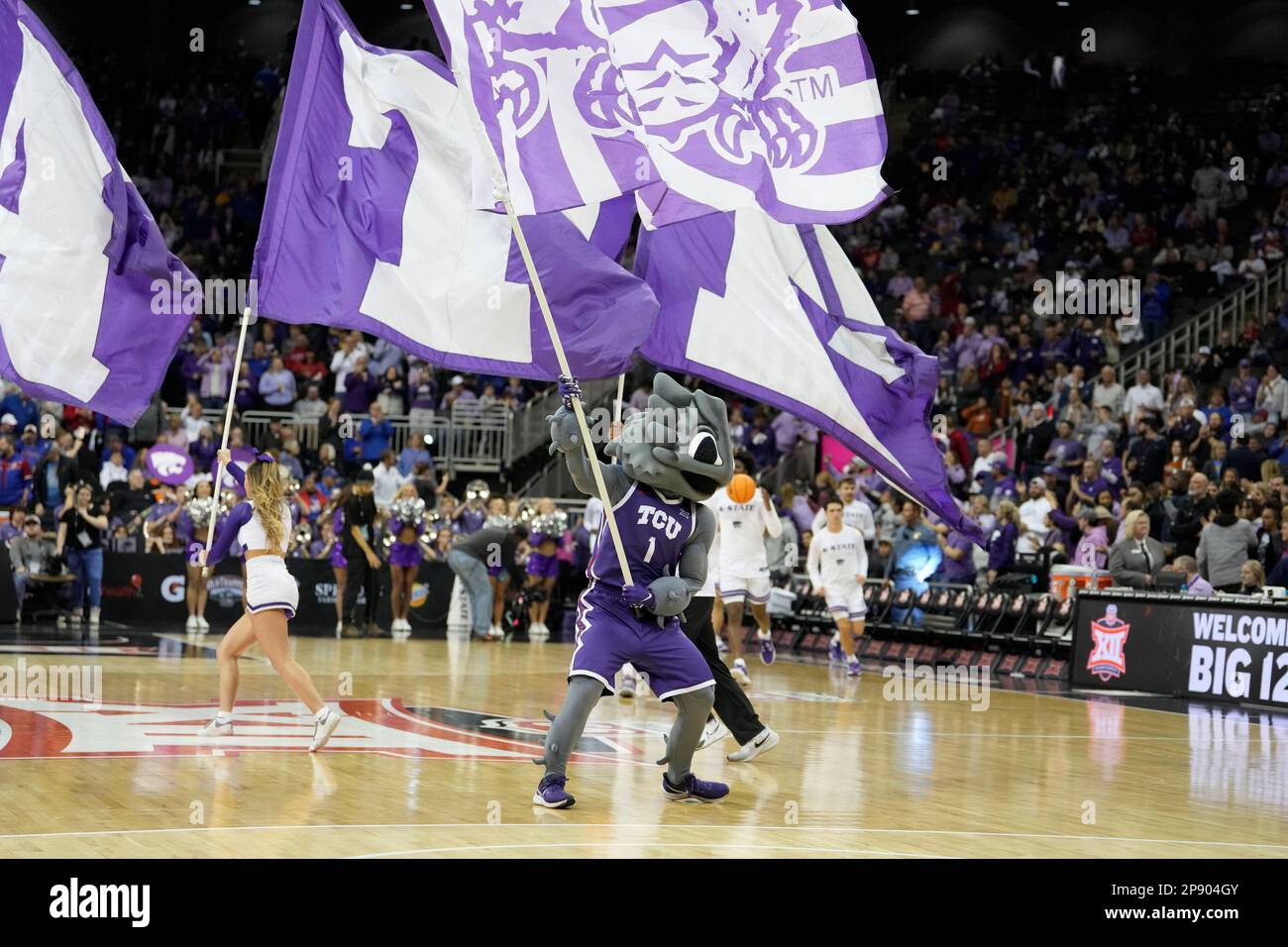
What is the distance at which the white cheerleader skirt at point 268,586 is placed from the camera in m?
10.7

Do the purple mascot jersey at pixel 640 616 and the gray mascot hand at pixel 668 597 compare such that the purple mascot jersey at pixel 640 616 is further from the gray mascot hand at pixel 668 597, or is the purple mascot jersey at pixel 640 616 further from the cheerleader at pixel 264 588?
the cheerleader at pixel 264 588

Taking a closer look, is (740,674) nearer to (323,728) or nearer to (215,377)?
(323,728)

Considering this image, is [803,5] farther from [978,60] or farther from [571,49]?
[978,60]

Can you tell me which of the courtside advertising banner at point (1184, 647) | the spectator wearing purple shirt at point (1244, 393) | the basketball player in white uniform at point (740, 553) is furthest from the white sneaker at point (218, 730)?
the spectator wearing purple shirt at point (1244, 393)

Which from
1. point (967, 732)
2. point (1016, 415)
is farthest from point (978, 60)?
point (967, 732)

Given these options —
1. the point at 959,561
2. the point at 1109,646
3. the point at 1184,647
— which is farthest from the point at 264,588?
the point at 959,561

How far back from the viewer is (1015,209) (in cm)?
3253

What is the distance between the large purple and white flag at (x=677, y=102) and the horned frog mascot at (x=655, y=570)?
1.36m

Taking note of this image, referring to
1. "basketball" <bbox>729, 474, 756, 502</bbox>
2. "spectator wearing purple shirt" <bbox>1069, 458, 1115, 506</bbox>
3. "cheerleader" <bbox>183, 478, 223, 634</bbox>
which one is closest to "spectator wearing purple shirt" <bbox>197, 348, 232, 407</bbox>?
"cheerleader" <bbox>183, 478, 223, 634</bbox>

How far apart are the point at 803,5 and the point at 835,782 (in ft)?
16.2

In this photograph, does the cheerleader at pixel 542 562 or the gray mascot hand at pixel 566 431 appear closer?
the gray mascot hand at pixel 566 431

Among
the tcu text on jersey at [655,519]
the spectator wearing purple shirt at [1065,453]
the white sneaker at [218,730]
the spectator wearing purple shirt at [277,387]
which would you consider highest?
the spectator wearing purple shirt at [277,387]

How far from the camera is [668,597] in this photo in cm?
879

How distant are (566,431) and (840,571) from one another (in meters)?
10.4
